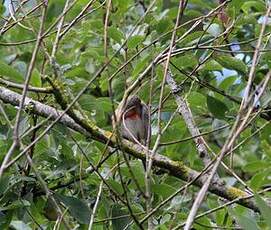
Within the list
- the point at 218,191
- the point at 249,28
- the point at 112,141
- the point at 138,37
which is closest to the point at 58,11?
the point at 138,37

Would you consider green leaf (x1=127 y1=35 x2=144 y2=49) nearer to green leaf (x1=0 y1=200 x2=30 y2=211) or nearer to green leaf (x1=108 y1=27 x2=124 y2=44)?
green leaf (x1=108 y1=27 x2=124 y2=44)

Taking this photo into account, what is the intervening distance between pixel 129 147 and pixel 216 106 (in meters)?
0.57

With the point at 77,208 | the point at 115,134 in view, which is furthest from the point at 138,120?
the point at 115,134

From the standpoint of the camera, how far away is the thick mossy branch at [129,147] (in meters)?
2.08

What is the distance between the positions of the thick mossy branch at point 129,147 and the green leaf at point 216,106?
486 millimetres

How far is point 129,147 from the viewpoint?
7.02 ft

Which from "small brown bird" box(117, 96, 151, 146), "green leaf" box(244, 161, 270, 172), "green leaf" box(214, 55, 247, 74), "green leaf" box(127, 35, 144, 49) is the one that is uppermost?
"green leaf" box(127, 35, 144, 49)

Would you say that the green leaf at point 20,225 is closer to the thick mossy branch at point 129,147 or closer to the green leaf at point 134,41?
the thick mossy branch at point 129,147

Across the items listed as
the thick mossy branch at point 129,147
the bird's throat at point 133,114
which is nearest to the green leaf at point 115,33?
the bird's throat at point 133,114

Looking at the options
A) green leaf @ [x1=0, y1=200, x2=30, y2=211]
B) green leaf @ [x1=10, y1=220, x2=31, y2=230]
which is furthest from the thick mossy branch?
green leaf @ [x1=10, y1=220, x2=31, y2=230]

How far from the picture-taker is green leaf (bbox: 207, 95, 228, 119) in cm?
262

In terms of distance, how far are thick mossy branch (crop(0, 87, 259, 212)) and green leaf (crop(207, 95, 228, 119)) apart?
0.49 m

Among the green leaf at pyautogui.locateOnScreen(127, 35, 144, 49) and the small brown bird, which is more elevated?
the green leaf at pyautogui.locateOnScreen(127, 35, 144, 49)

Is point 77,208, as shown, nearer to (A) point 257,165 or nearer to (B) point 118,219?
(B) point 118,219
